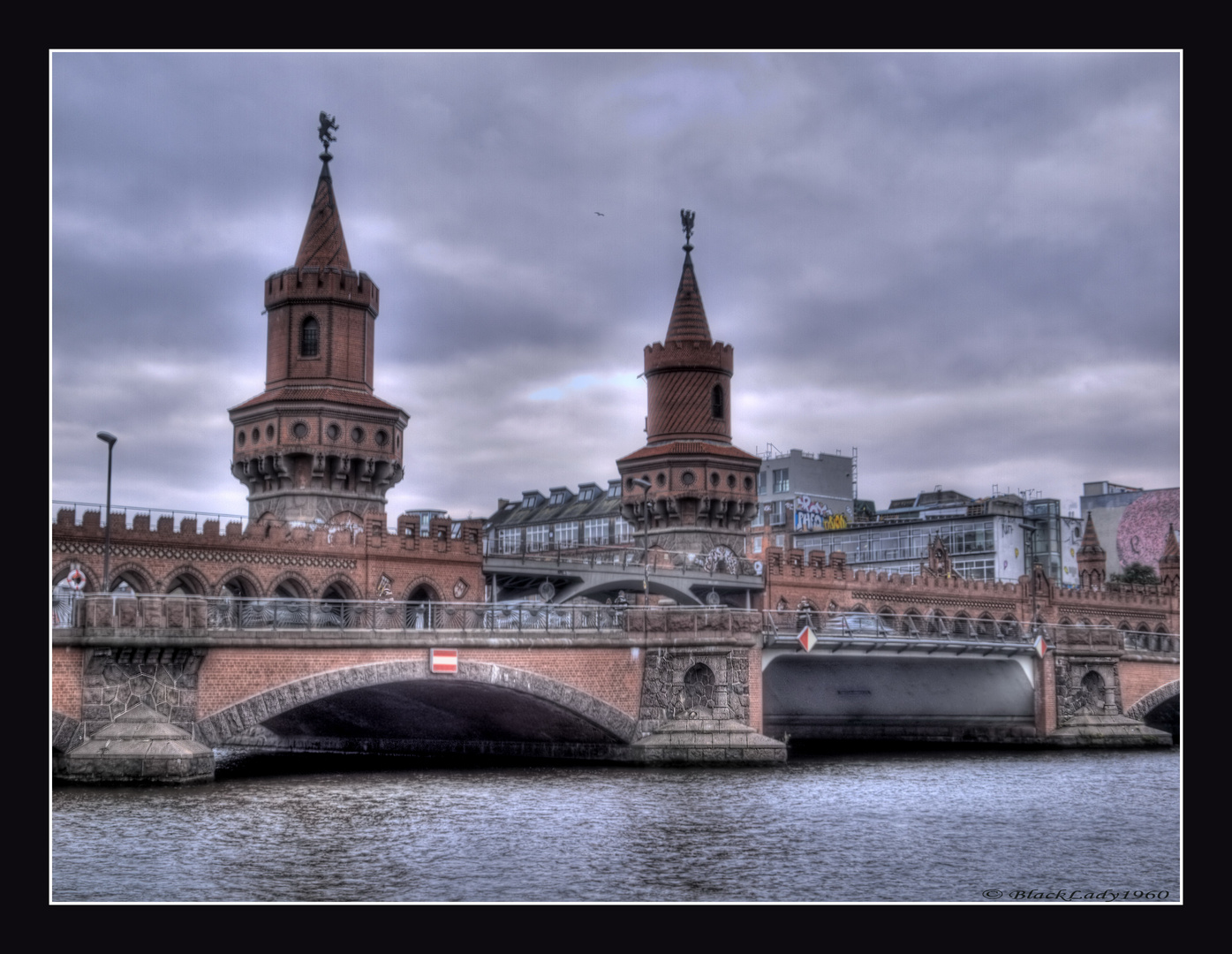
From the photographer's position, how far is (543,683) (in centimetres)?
4347

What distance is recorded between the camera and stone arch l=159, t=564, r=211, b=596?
54.8 m

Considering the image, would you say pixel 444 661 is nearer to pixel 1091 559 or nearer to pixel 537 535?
pixel 1091 559

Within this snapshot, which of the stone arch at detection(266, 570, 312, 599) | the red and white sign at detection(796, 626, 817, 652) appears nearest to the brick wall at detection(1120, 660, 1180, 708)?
the red and white sign at detection(796, 626, 817, 652)

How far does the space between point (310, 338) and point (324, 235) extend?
472cm

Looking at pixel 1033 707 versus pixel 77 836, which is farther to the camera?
pixel 1033 707

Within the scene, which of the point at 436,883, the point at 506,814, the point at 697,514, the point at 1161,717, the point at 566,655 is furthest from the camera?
the point at 697,514

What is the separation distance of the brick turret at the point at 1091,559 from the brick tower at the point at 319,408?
48457 millimetres

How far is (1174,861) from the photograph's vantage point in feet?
94.7

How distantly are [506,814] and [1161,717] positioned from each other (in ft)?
136

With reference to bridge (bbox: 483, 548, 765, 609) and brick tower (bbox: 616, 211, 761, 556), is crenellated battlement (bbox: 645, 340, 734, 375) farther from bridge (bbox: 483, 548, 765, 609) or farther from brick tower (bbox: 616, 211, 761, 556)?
bridge (bbox: 483, 548, 765, 609)

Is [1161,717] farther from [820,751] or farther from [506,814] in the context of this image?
[506,814]

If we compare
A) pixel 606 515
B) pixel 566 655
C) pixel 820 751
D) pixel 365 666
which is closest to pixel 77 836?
pixel 365 666

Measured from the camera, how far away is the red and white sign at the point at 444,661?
41.3 metres

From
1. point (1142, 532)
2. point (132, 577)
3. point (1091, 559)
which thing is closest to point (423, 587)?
point (132, 577)
